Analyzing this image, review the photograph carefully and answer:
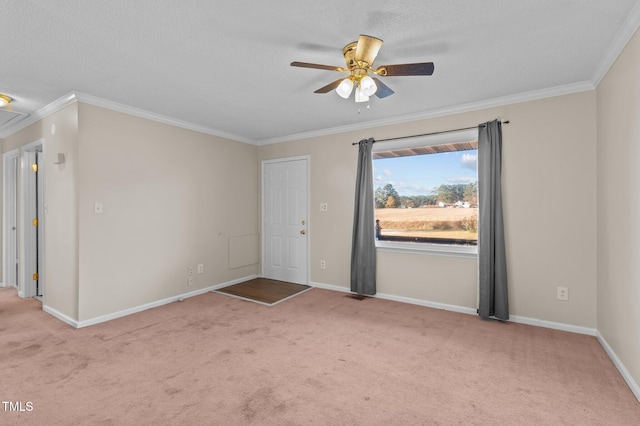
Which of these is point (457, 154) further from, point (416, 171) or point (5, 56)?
point (5, 56)

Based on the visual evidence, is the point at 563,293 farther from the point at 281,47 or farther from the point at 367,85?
the point at 281,47

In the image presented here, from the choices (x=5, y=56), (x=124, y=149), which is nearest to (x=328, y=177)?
(x=124, y=149)

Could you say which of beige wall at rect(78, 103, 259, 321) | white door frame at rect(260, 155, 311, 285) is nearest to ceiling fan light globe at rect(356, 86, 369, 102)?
white door frame at rect(260, 155, 311, 285)

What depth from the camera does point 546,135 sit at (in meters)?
3.26

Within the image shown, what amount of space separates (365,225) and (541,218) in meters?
2.02

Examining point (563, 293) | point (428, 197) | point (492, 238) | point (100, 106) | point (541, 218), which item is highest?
point (100, 106)

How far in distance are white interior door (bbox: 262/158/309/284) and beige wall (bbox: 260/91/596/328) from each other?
1768 millimetres

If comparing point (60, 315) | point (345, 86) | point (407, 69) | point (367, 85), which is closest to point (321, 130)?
point (345, 86)

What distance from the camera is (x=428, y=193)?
4051 millimetres

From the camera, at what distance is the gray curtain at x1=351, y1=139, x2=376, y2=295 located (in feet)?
14.2

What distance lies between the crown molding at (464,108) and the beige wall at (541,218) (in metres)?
0.05

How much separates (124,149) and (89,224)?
95 cm

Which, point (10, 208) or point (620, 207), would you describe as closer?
point (620, 207)

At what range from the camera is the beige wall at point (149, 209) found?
11.1ft
